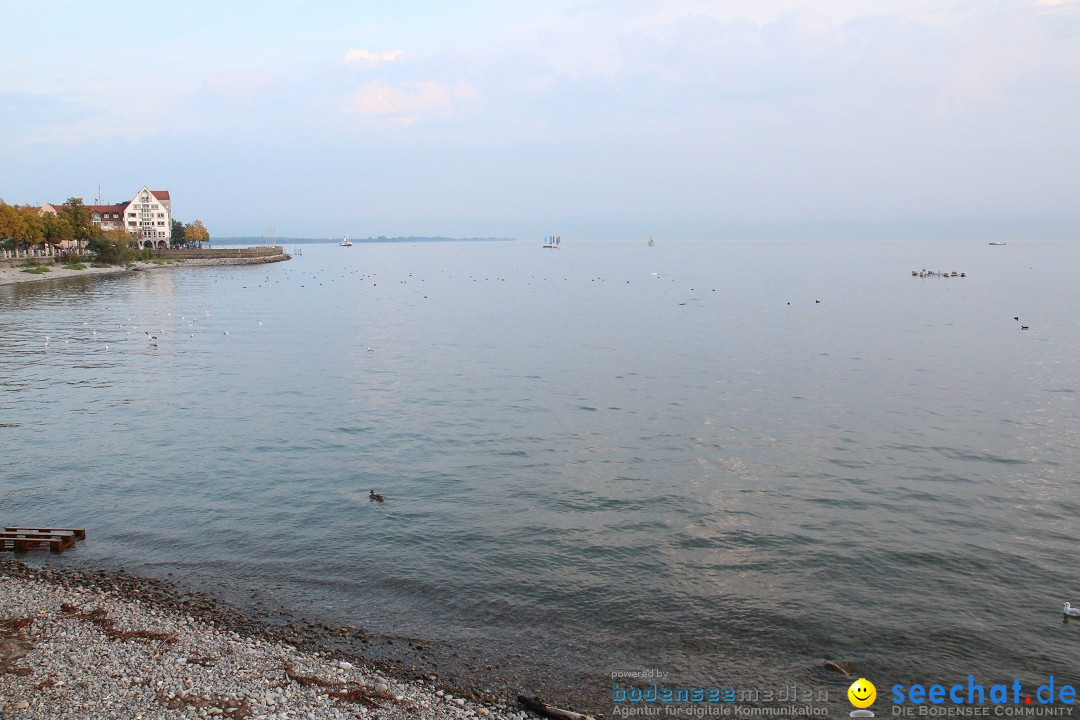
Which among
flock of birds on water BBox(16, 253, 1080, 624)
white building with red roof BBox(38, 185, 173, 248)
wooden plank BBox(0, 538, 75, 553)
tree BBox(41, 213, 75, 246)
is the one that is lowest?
wooden plank BBox(0, 538, 75, 553)

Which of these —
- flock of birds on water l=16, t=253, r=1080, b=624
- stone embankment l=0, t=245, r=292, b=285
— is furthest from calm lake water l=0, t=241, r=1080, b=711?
stone embankment l=0, t=245, r=292, b=285

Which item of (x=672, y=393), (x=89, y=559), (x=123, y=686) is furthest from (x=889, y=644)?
(x=672, y=393)

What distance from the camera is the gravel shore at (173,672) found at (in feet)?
35.8

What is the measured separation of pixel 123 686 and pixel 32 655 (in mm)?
2177

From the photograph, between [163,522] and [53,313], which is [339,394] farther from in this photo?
[53,313]

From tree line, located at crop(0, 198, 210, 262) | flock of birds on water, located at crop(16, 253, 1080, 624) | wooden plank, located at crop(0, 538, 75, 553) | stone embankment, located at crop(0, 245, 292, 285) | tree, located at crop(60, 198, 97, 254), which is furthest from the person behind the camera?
tree, located at crop(60, 198, 97, 254)

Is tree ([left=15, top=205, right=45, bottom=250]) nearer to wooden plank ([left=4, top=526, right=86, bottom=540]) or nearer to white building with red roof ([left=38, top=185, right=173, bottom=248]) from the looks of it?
white building with red roof ([left=38, top=185, right=173, bottom=248])

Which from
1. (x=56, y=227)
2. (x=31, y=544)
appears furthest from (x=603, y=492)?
(x=56, y=227)

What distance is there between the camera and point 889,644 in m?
14.0

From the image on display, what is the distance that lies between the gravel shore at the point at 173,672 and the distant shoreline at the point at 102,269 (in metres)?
106

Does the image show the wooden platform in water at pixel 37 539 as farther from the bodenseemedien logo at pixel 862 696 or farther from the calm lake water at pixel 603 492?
the bodenseemedien logo at pixel 862 696

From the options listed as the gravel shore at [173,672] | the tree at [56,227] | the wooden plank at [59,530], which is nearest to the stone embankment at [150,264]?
the tree at [56,227]

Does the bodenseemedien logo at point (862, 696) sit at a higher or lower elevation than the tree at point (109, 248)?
lower

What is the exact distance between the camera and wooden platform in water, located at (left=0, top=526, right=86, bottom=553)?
1698 cm
